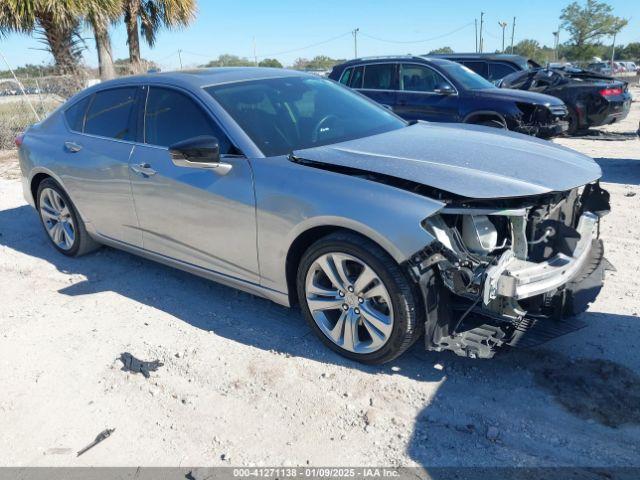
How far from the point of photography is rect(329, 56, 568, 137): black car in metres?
8.86

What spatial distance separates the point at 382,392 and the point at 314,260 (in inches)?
33.0

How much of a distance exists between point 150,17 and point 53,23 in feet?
13.1

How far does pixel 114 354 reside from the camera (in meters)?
3.61

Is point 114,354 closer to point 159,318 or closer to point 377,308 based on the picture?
point 159,318

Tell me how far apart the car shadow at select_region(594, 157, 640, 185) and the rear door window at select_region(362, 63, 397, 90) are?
3714 mm

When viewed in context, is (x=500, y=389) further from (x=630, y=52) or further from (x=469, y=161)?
(x=630, y=52)

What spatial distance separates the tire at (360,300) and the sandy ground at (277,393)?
0.56 ft

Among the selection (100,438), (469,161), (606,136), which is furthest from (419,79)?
(100,438)

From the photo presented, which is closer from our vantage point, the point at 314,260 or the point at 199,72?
the point at 314,260

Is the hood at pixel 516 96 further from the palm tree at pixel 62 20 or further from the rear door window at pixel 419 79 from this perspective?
the palm tree at pixel 62 20

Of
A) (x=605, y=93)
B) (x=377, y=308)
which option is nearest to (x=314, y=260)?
(x=377, y=308)

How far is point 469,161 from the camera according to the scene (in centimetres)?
316

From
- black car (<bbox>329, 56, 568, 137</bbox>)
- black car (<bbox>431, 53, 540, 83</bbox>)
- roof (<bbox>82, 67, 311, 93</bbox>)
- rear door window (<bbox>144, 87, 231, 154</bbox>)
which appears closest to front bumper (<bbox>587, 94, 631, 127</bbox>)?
black car (<bbox>431, 53, 540, 83</bbox>)

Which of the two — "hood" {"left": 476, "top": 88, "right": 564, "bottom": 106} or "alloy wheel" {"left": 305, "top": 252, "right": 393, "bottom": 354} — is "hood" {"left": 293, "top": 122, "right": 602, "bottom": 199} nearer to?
"alloy wheel" {"left": 305, "top": 252, "right": 393, "bottom": 354}
